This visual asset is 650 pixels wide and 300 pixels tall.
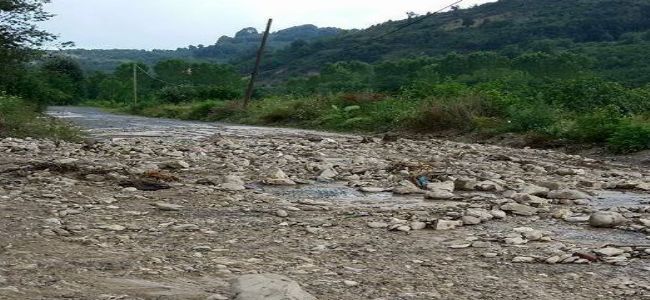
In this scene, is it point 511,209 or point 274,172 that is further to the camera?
point 274,172

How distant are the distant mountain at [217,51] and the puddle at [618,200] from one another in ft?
285

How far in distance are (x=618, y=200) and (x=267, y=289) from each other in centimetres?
463

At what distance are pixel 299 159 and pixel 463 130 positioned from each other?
677cm

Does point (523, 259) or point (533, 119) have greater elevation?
point (533, 119)

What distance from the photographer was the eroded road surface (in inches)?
134

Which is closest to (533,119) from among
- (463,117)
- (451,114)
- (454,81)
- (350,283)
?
(463,117)

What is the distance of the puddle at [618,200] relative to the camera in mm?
6113

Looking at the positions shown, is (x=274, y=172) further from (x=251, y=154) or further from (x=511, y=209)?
(x=511, y=209)

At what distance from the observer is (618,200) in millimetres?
6445

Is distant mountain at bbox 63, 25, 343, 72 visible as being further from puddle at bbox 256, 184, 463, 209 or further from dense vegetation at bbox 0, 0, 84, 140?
puddle at bbox 256, 184, 463, 209

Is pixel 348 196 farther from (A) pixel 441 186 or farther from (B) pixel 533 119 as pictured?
(B) pixel 533 119

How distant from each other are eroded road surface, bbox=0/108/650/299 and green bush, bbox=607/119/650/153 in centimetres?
250

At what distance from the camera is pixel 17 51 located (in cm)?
1593

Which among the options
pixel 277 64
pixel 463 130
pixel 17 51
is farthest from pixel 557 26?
pixel 17 51
